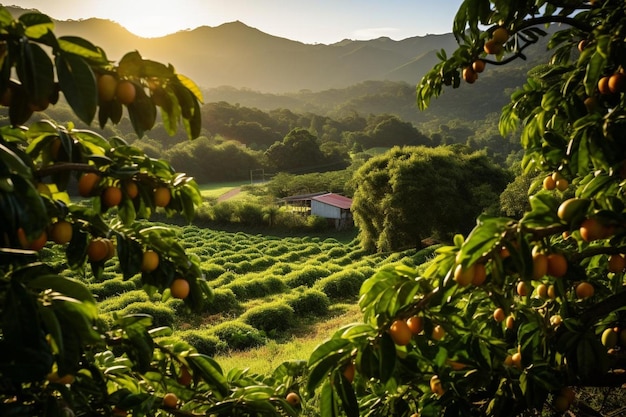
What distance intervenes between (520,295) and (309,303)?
43.1ft

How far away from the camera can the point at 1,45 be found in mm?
1064

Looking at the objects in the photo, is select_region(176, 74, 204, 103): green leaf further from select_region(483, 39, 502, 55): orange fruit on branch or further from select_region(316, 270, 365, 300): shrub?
select_region(316, 270, 365, 300): shrub

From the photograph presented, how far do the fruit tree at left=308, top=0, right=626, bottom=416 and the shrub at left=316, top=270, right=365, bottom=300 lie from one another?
13.8 meters

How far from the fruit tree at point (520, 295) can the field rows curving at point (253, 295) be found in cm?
756

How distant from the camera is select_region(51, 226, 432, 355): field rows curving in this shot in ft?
39.4

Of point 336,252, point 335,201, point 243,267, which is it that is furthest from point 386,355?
point 335,201

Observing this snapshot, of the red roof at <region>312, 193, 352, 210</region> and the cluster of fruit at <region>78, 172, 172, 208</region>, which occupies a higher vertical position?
the cluster of fruit at <region>78, 172, 172, 208</region>

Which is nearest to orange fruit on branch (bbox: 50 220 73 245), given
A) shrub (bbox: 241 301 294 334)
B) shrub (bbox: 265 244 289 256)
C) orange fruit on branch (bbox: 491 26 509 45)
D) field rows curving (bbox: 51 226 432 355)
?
orange fruit on branch (bbox: 491 26 509 45)

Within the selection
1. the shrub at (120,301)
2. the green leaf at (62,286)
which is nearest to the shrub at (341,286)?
the shrub at (120,301)

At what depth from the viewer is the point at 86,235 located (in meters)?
1.69

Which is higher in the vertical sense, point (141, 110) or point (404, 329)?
point (141, 110)

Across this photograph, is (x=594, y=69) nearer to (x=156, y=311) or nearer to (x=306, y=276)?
(x=156, y=311)

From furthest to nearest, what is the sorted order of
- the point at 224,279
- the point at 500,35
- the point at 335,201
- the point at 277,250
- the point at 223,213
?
the point at 223,213 → the point at 335,201 → the point at 277,250 → the point at 224,279 → the point at 500,35

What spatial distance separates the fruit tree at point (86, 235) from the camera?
97 cm
